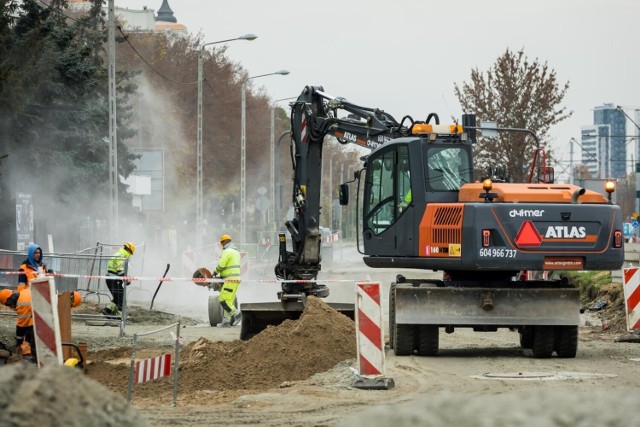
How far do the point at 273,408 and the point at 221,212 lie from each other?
87.4m

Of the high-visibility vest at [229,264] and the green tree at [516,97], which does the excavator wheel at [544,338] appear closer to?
the high-visibility vest at [229,264]

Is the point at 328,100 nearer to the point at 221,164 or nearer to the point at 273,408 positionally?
the point at 273,408

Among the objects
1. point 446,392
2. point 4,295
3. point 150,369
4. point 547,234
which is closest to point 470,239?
point 547,234

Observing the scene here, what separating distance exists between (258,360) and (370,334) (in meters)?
3.01

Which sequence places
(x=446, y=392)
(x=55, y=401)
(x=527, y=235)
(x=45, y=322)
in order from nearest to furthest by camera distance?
(x=446, y=392) → (x=55, y=401) → (x=45, y=322) → (x=527, y=235)

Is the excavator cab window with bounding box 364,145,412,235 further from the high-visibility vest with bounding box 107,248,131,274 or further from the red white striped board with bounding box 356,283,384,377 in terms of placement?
the high-visibility vest with bounding box 107,248,131,274

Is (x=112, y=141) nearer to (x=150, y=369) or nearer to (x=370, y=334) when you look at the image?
(x=370, y=334)

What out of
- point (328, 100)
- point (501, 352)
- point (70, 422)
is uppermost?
point (328, 100)

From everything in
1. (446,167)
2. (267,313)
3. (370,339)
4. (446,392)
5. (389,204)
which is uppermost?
(446,167)

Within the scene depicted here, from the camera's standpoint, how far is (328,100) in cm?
2162

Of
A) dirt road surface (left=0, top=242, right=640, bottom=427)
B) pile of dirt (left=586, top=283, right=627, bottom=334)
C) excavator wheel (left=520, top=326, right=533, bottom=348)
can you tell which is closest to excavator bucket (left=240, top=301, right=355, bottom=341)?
dirt road surface (left=0, top=242, right=640, bottom=427)

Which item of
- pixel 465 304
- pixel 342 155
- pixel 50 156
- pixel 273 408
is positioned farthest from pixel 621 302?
pixel 342 155

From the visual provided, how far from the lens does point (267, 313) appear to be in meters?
20.5

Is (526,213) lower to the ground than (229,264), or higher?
higher
